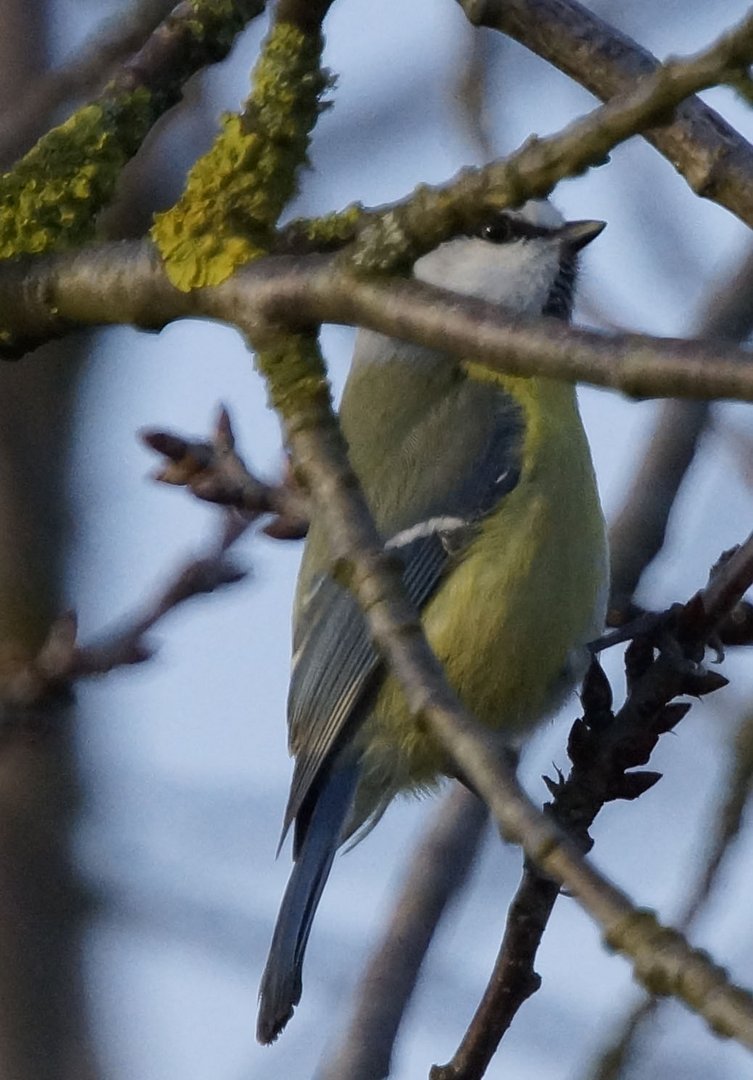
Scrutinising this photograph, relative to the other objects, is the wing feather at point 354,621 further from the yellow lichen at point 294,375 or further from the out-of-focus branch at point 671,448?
the yellow lichen at point 294,375

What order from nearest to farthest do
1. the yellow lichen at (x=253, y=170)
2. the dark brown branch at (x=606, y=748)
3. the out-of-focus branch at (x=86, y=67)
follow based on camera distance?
the yellow lichen at (x=253, y=170) < the dark brown branch at (x=606, y=748) < the out-of-focus branch at (x=86, y=67)

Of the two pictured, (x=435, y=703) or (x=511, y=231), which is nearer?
(x=435, y=703)

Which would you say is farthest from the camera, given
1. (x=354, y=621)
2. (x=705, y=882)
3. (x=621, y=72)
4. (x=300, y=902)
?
(x=354, y=621)

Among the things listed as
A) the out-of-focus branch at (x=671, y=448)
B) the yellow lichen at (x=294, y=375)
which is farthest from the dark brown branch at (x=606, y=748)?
the out-of-focus branch at (x=671, y=448)

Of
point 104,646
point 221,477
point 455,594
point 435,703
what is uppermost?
point 221,477

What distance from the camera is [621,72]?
1.62 metres

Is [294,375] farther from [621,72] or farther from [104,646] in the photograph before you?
[104,646]

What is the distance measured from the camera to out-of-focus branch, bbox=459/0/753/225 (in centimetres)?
151

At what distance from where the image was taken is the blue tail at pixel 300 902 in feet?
6.50

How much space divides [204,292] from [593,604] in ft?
4.26

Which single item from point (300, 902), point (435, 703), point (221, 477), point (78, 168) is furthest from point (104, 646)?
point (435, 703)

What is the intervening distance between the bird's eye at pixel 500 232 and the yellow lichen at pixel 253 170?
64.6 inches

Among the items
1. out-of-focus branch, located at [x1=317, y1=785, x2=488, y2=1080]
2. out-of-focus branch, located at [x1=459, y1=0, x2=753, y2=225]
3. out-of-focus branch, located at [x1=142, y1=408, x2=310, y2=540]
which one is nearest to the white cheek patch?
out-of-focus branch, located at [x1=142, y1=408, x2=310, y2=540]

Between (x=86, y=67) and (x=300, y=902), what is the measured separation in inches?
45.5
